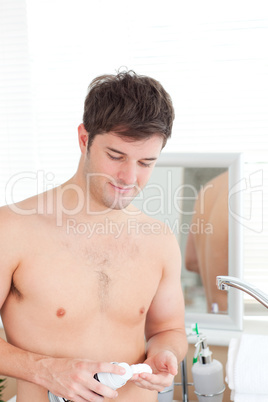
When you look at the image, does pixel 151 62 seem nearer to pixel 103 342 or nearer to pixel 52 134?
pixel 52 134

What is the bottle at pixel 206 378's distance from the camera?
1546 mm

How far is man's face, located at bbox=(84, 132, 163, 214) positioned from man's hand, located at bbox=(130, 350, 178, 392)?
16.3 inches

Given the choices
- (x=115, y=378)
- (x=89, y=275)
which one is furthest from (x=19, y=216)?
(x=115, y=378)

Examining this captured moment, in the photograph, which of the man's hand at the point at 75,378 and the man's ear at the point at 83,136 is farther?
the man's ear at the point at 83,136

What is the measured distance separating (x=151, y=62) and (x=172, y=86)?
0.39 ft

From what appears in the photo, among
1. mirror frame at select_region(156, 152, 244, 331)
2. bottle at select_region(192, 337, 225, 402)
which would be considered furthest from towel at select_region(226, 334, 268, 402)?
mirror frame at select_region(156, 152, 244, 331)

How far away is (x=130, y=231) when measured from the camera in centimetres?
154

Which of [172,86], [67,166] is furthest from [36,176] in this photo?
[172,86]

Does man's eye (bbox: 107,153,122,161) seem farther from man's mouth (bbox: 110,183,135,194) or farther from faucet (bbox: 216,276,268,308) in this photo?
faucet (bbox: 216,276,268,308)

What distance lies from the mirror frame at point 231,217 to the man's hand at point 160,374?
50 cm

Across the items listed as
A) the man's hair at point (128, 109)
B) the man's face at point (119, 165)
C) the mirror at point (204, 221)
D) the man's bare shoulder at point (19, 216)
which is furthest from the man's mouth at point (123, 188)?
the mirror at point (204, 221)

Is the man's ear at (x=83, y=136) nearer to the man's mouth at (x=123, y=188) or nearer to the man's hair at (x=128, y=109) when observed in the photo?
the man's hair at (x=128, y=109)

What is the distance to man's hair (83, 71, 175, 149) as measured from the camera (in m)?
1.25

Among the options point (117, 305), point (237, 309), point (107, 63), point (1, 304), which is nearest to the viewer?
point (1, 304)
